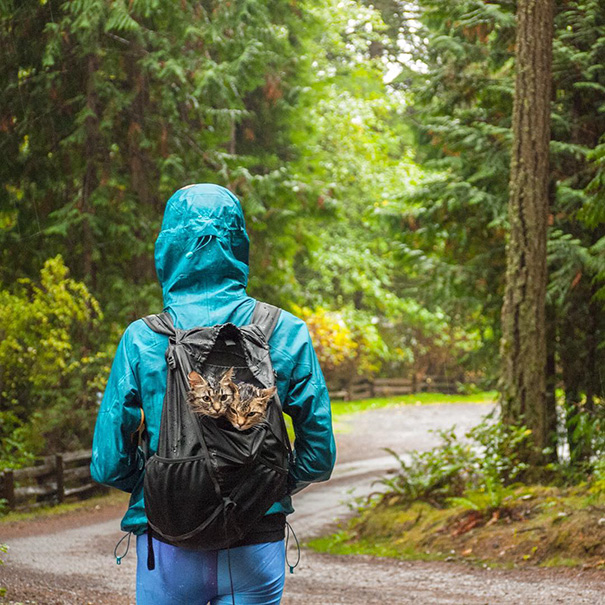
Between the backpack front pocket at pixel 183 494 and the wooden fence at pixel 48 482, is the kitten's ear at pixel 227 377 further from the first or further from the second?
the wooden fence at pixel 48 482

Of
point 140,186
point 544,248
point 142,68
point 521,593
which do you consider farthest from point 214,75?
point 521,593

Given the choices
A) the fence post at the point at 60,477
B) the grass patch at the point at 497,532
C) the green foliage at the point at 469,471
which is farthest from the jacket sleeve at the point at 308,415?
the fence post at the point at 60,477

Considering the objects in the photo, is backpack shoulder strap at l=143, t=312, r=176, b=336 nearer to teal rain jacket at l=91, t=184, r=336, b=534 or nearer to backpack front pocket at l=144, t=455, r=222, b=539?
teal rain jacket at l=91, t=184, r=336, b=534

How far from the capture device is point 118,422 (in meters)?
2.77

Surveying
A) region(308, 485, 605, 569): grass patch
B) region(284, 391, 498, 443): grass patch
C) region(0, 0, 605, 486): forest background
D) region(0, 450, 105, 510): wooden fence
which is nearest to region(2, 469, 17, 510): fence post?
region(0, 450, 105, 510): wooden fence

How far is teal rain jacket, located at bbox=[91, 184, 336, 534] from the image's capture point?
9.09 ft

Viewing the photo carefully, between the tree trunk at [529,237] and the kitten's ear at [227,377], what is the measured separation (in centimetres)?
789

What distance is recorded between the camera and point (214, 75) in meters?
14.7

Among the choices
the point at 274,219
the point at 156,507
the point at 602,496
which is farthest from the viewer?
the point at 274,219

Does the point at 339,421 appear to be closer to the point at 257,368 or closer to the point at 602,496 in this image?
the point at 602,496

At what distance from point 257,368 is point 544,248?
809cm

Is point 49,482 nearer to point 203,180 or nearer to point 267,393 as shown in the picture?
point 203,180

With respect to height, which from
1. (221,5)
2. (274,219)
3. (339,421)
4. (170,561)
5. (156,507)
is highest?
(221,5)

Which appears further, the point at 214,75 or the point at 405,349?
the point at 405,349
